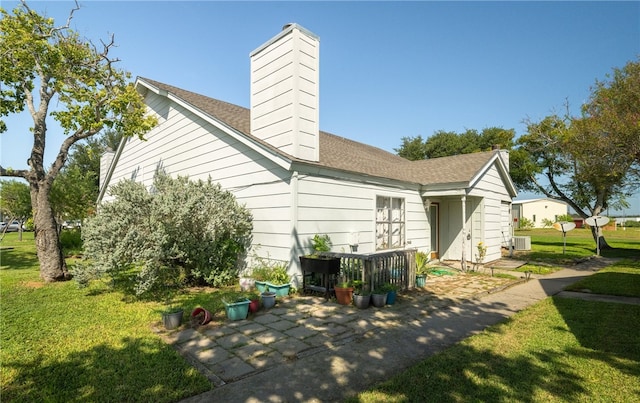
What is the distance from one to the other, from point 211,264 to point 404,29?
31.5 feet

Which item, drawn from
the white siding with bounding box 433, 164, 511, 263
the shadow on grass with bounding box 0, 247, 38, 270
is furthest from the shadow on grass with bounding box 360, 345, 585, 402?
the shadow on grass with bounding box 0, 247, 38, 270

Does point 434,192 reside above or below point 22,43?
below

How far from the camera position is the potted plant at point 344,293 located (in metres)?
6.23

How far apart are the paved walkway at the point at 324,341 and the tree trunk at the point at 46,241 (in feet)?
22.1

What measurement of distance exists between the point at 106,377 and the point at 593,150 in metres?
15.6

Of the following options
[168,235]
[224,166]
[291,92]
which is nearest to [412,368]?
[168,235]

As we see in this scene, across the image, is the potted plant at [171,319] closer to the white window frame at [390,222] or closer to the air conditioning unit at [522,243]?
the white window frame at [390,222]

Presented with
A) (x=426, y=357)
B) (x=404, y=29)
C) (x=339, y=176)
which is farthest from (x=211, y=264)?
(x=404, y=29)

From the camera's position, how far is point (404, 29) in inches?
402

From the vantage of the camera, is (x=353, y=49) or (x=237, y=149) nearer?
(x=237, y=149)

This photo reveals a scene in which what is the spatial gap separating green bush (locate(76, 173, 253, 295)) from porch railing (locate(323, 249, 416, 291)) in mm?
2852

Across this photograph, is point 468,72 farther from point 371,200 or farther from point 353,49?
point 371,200

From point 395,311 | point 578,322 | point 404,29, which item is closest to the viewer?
point 578,322

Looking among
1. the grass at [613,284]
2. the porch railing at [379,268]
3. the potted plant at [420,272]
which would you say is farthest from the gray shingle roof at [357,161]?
the grass at [613,284]
